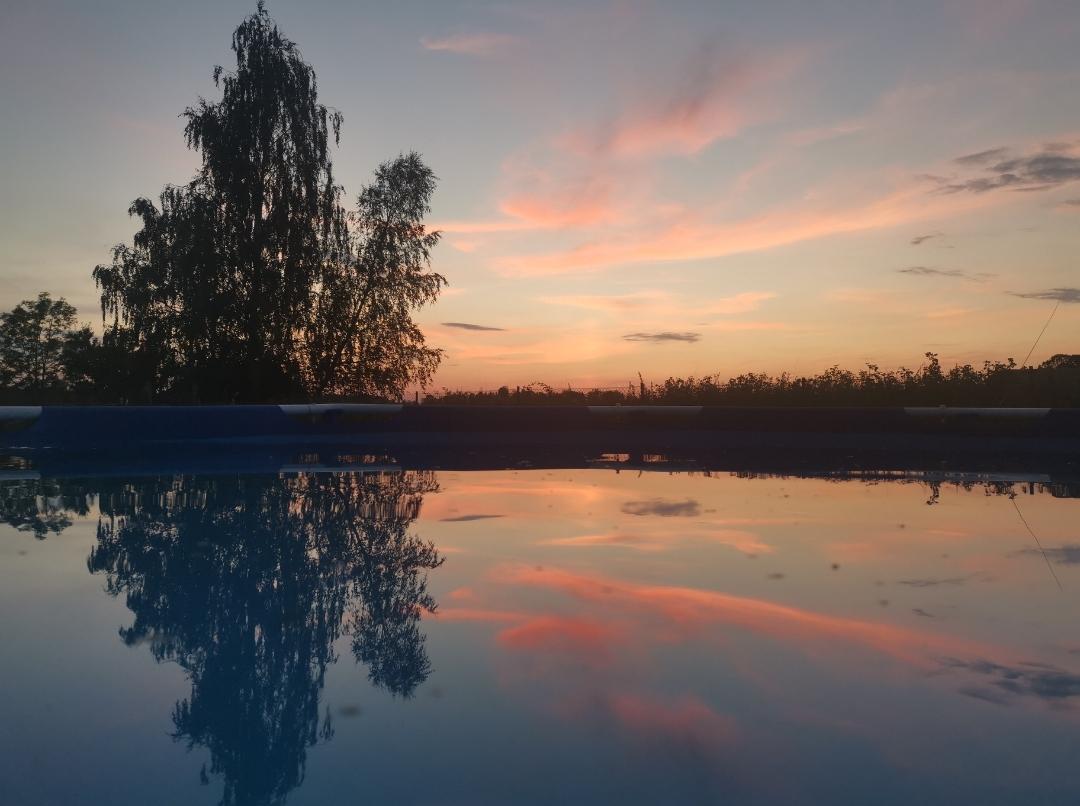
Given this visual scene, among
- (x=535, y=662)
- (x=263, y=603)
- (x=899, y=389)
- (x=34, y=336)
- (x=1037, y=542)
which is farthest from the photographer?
(x=34, y=336)

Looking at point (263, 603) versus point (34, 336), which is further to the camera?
point (34, 336)

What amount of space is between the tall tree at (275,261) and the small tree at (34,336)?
24907 millimetres

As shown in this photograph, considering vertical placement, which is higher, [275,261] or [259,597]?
[275,261]

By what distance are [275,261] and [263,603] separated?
634 inches

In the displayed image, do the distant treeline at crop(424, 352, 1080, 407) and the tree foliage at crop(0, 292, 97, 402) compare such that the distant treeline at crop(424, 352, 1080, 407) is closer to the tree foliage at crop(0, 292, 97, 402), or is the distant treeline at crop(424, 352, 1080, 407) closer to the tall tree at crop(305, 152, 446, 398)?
the tall tree at crop(305, 152, 446, 398)

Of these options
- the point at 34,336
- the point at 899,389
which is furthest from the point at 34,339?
the point at 899,389

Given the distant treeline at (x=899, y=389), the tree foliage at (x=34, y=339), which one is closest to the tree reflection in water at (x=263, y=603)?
the distant treeline at (x=899, y=389)

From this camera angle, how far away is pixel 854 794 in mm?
1760

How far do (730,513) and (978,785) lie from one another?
3665mm

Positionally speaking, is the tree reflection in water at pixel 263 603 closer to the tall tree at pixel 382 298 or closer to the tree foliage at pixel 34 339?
the tall tree at pixel 382 298

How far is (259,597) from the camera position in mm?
3271

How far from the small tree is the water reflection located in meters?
39.5

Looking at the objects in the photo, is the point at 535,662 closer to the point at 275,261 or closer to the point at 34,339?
the point at 275,261

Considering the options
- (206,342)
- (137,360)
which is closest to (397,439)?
(206,342)
